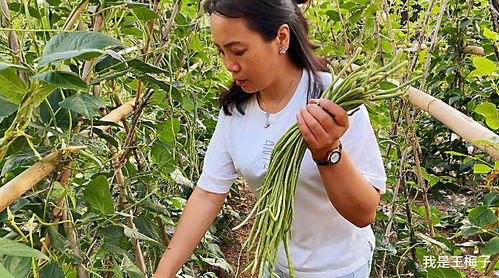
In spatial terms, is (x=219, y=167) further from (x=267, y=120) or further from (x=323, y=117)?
(x=323, y=117)

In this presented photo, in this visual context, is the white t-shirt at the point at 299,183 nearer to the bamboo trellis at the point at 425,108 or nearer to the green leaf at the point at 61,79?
the bamboo trellis at the point at 425,108

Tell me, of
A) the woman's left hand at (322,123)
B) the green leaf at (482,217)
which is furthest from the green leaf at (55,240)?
the green leaf at (482,217)

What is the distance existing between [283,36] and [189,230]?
430 millimetres

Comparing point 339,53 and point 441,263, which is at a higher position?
point 339,53

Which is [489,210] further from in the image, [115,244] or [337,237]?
[115,244]

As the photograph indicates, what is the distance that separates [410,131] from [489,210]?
0.48 metres

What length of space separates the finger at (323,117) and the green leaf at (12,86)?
350mm

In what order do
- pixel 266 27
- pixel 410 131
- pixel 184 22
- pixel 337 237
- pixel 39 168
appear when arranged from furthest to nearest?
1. pixel 410 131
2. pixel 184 22
3. pixel 337 237
4. pixel 266 27
5. pixel 39 168

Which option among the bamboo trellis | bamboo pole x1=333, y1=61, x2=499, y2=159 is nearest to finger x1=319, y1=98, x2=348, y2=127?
the bamboo trellis

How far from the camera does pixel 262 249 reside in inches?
29.9

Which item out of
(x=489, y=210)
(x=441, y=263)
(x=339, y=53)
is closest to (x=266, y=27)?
(x=489, y=210)

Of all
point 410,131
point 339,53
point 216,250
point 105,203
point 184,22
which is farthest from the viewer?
point 339,53

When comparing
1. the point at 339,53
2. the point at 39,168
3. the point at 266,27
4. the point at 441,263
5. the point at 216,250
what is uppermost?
the point at 266,27

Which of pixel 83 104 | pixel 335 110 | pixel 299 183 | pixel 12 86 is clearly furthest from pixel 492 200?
pixel 12 86
